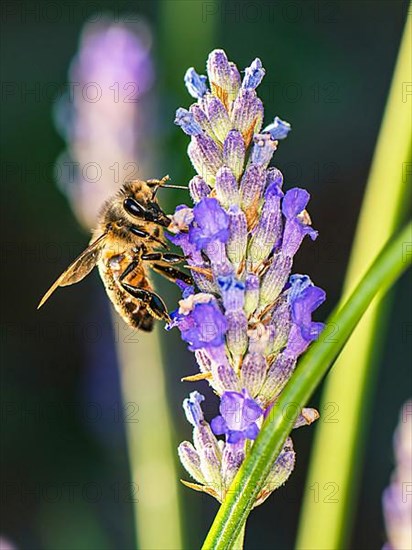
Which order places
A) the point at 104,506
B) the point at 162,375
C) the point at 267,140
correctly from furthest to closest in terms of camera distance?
the point at 104,506 < the point at 162,375 < the point at 267,140

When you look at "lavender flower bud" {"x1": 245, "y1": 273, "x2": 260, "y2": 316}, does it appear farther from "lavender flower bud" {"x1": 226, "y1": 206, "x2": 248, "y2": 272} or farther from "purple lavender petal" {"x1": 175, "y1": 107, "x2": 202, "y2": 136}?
"purple lavender petal" {"x1": 175, "y1": 107, "x2": 202, "y2": 136}

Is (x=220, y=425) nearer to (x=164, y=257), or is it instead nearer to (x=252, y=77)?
(x=252, y=77)

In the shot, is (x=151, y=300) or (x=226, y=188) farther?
(x=151, y=300)

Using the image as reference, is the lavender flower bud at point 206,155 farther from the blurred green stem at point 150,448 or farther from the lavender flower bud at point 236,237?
the blurred green stem at point 150,448

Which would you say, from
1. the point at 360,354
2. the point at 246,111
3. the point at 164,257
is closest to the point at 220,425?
the point at 246,111

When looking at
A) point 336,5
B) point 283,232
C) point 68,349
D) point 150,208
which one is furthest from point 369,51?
point 283,232

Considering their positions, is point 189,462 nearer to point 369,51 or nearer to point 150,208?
point 150,208
